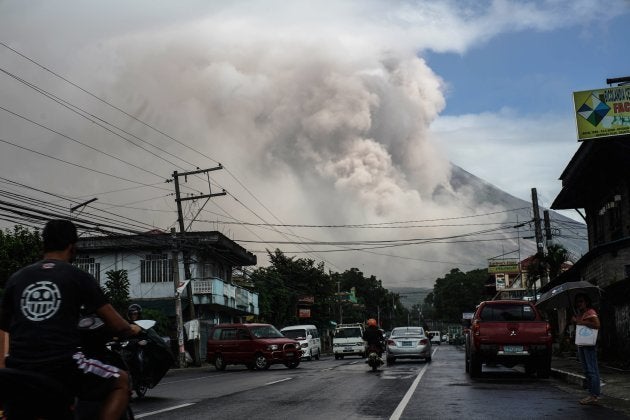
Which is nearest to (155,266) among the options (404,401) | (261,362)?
(261,362)

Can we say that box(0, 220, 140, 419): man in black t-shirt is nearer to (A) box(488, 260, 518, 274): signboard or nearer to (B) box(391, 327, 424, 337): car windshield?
(B) box(391, 327, 424, 337): car windshield

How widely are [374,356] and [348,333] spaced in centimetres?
2151

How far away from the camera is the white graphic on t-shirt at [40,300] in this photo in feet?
13.6

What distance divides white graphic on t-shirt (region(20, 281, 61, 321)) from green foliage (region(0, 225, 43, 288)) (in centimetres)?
2903

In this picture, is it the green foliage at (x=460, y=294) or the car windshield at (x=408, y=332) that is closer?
the car windshield at (x=408, y=332)

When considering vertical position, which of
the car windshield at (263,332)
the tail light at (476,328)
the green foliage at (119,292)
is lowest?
the car windshield at (263,332)

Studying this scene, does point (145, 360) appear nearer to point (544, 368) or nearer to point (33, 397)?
point (33, 397)

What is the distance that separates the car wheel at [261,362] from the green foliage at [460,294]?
10500 cm

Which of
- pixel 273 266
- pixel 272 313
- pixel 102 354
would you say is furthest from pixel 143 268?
pixel 102 354

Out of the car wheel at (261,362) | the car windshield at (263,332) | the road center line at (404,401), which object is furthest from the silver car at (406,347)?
the road center line at (404,401)

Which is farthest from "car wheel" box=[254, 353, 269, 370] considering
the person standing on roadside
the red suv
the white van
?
the person standing on roadside

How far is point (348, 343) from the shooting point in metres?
43.0

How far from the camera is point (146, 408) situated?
1148 cm

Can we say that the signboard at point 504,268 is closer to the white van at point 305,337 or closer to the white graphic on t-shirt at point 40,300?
the white van at point 305,337
